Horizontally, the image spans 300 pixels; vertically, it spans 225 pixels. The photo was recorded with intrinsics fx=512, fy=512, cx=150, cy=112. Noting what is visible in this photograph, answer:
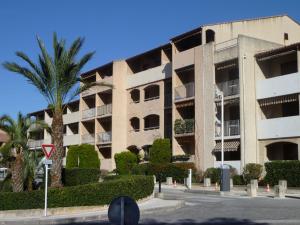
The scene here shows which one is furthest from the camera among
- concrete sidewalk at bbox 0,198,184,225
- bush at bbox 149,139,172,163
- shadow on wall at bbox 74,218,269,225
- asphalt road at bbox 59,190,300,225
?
bush at bbox 149,139,172,163

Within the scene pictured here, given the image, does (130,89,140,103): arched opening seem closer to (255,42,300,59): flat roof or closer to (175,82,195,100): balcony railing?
(175,82,195,100): balcony railing

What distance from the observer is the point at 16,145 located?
26859 mm

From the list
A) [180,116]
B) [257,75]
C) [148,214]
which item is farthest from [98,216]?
[180,116]

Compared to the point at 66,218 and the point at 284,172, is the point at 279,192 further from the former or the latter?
the point at 66,218

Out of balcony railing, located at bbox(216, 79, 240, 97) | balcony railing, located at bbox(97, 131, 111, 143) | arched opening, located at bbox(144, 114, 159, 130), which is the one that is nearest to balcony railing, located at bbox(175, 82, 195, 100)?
balcony railing, located at bbox(216, 79, 240, 97)

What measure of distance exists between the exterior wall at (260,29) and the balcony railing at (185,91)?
4.21 m

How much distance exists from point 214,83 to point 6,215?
24.6 m

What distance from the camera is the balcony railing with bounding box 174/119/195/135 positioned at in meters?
42.9

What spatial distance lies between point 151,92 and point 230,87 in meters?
14.5

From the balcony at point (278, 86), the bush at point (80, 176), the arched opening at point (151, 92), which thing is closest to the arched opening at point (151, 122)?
the arched opening at point (151, 92)

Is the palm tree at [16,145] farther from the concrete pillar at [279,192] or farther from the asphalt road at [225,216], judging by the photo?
the concrete pillar at [279,192]

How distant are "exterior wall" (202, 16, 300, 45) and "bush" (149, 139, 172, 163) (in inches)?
381

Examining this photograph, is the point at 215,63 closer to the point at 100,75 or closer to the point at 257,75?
the point at 257,75

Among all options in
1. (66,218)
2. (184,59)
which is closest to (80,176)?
(184,59)
